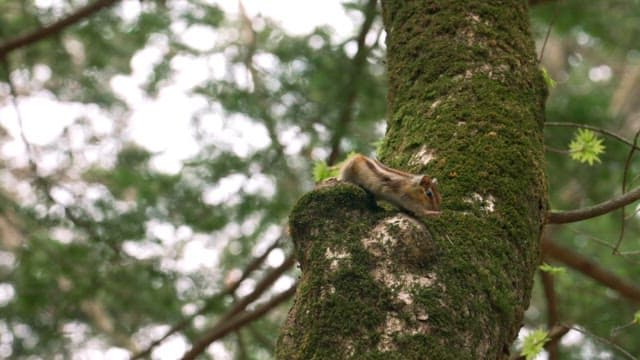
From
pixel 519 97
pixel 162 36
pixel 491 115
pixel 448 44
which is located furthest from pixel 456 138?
pixel 162 36

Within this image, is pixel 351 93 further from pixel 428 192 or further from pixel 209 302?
pixel 428 192

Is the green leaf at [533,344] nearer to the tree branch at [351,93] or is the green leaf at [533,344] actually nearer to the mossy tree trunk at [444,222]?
the mossy tree trunk at [444,222]

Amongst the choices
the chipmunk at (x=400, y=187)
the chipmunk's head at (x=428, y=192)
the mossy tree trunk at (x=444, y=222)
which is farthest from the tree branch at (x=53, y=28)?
the chipmunk's head at (x=428, y=192)

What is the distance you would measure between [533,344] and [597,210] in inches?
23.5

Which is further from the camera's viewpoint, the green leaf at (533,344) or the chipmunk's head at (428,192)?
the green leaf at (533,344)

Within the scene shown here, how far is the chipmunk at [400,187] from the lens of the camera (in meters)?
1.84

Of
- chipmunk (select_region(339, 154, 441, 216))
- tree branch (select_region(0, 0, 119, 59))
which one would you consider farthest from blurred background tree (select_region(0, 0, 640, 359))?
chipmunk (select_region(339, 154, 441, 216))

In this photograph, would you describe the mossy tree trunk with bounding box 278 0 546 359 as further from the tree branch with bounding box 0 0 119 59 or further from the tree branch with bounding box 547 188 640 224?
the tree branch with bounding box 0 0 119 59

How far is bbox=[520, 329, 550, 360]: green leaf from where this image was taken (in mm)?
2744

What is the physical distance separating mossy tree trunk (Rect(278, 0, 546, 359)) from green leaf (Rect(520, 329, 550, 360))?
89cm

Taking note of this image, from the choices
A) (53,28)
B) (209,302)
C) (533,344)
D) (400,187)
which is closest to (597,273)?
(533,344)

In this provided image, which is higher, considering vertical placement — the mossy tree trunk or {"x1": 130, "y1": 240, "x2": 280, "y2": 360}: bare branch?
the mossy tree trunk

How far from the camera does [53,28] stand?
4.82 meters

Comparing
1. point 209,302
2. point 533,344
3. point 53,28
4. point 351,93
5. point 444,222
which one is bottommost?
point 209,302
